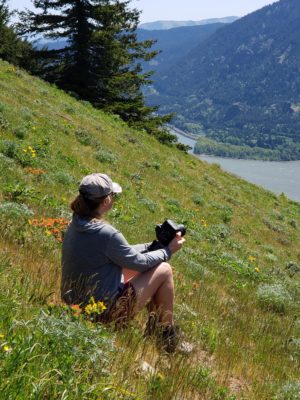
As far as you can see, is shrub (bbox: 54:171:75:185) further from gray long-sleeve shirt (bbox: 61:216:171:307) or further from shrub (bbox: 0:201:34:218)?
gray long-sleeve shirt (bbox: 61:216:171:307)

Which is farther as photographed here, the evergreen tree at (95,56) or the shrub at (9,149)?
the evergreen tree at (95,56)

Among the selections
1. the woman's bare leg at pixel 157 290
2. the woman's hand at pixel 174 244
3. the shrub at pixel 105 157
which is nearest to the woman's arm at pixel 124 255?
the woman's bare leg at pixel 157 290

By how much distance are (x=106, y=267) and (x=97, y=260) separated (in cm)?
12

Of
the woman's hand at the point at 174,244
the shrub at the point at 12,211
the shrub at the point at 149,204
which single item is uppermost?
the woman's hand at the point at 174,244

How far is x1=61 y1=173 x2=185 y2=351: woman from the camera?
4.23m

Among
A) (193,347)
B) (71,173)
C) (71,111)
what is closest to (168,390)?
(193,347)

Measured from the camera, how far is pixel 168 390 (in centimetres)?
304

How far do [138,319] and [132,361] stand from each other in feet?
4.64

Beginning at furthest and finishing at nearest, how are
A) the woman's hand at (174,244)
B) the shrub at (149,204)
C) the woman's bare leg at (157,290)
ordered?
the shrub at (149,204), the woman's hand at (174,244), the woman's bare leg at (157,290)

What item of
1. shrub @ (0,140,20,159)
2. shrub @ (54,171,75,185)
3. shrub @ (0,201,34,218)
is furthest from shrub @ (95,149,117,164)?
shrub @ (0,201,34,218)

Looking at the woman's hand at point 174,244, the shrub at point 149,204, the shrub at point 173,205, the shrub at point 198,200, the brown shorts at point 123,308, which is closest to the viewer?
the brown shorts at point 123,308

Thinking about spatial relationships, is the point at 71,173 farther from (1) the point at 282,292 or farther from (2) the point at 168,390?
(2) the point at 168,390

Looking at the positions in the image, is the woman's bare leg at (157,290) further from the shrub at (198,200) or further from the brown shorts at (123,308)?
the shrub at (198,200)

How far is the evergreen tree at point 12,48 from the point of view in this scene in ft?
86.6
